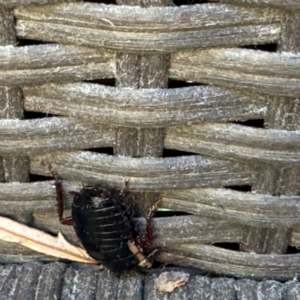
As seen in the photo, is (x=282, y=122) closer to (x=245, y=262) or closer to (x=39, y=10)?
(x=245, y=262)

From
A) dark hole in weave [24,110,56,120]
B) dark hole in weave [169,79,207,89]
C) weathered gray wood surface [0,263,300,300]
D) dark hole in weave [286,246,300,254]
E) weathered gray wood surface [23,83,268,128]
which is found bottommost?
weathered gray wood surface [0,263,300,300]

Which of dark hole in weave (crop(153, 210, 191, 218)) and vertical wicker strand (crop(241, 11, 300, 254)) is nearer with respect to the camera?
vertical wicker strand (crop(241, 11, 300, 254))

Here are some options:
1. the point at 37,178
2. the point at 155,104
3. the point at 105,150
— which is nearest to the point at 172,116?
the point at 155,104

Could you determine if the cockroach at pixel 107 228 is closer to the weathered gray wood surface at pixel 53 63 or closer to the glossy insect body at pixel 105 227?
the glossy insect body at pixel 105 227

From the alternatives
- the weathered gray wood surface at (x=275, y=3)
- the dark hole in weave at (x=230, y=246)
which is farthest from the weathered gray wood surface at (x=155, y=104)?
the dark hole in weave at (x=230, y=246)

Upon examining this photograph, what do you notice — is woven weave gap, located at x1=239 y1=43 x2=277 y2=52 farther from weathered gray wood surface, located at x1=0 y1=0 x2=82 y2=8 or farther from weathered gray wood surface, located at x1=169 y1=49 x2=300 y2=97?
weathered gray wood surface, located at x1=0 y1=0 x2=82 y2=8

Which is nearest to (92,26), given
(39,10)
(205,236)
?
(39,10)

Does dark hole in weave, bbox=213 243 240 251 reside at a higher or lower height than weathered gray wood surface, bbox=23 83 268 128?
lower

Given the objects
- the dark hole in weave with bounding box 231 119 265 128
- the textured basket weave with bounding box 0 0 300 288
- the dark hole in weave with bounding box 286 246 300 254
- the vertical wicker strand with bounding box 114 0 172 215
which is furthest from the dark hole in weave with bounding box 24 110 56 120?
the dark hole in weave with bounding box 286 246 300 254
